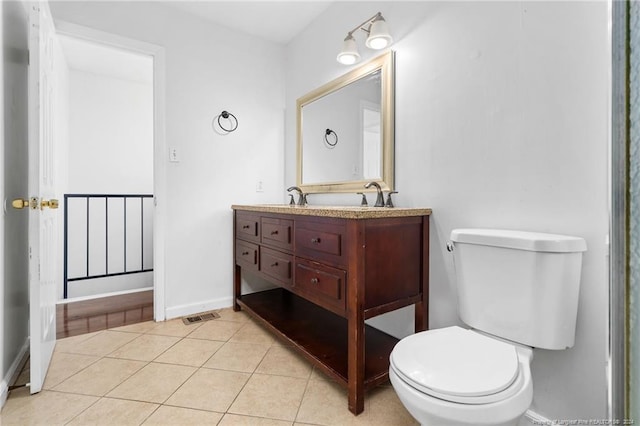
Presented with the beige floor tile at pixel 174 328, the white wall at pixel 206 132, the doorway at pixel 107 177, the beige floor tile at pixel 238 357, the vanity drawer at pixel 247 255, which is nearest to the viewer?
the beige floor tile at pixel 238 357

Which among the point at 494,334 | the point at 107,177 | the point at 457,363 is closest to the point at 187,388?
the point at 457,363

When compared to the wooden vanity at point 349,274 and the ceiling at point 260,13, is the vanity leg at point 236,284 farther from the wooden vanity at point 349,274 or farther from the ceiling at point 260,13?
the ceiling at point 260,13

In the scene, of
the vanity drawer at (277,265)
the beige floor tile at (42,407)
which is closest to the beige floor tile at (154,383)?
the beige floor tile at (42,407)

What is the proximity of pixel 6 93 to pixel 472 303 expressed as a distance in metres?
2.34

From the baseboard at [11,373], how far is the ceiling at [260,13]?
244 centimetres

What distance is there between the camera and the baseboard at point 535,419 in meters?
1.24

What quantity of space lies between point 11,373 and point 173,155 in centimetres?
154

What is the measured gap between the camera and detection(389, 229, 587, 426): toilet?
858 millimetres

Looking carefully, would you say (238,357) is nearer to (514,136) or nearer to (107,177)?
(514,136)

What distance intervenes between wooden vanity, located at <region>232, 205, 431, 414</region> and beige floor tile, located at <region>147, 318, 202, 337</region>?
0.57 m

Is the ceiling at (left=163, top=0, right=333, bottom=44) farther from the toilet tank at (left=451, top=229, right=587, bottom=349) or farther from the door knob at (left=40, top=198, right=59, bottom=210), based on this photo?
the toilet tank at (left=451, top=229, right=587, bottom=349)

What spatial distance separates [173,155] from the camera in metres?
2.39

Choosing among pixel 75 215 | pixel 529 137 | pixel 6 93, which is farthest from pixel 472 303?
pixel 75 215

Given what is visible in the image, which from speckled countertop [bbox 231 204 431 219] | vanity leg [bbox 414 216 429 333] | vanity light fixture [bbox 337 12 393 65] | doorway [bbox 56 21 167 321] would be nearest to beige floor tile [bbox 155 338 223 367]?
doorway [bbox 56 21 167 321]
